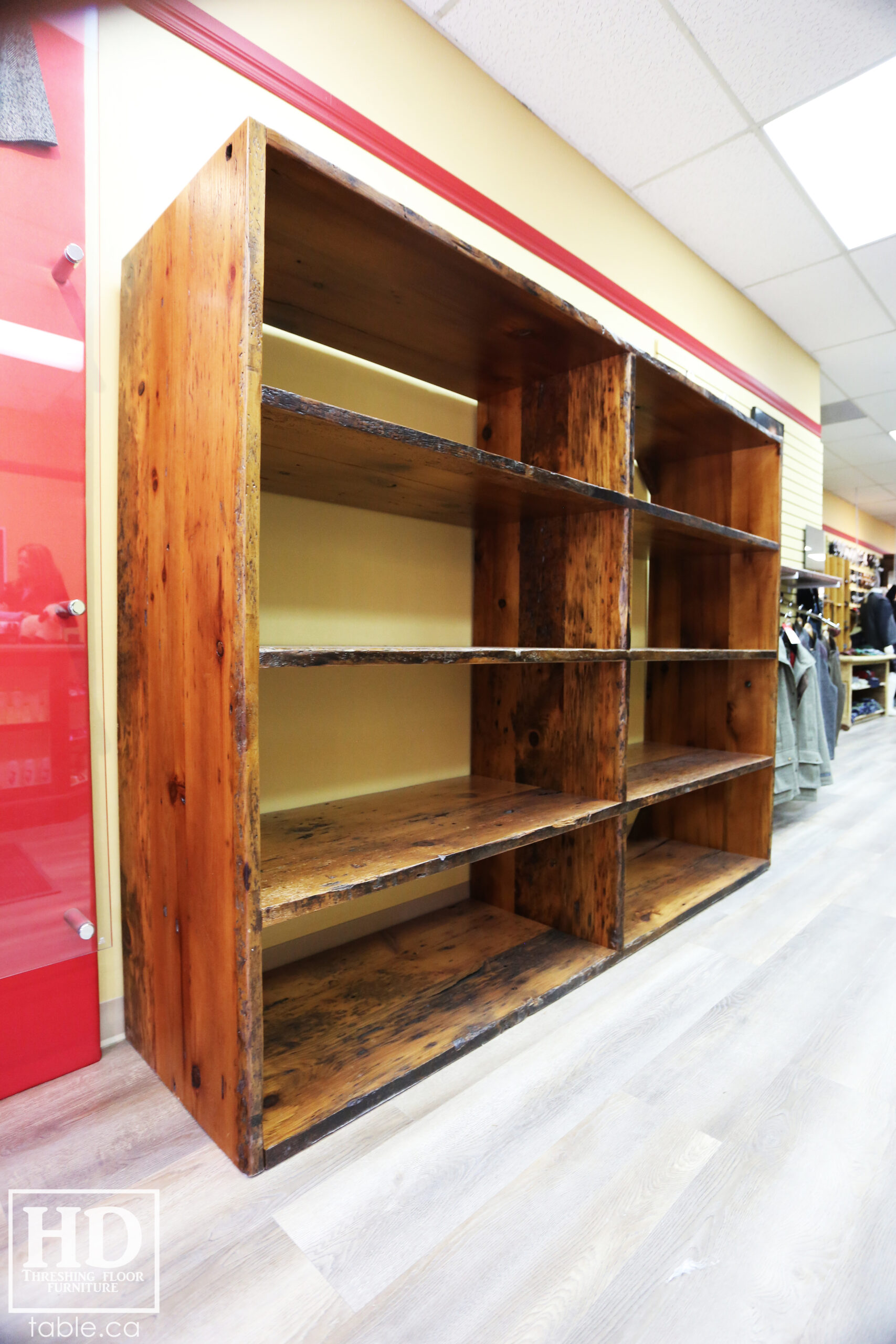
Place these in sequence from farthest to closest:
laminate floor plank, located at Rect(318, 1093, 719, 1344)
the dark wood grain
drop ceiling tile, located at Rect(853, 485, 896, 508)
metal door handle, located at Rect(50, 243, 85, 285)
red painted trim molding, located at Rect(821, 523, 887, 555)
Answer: red painted trim molding, located at Rect(821, 523, 887, 555)
drop ceiling tile, located at Rect(853, 485, 896, 508)
metal door handle, located at Rect(50, 243, 85, 285)
the dark wood grain
laminate floor plank, located at Rect(318, 1093, 719, 1344)

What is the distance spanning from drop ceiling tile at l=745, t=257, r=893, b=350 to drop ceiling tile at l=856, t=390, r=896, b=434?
3.99 ft

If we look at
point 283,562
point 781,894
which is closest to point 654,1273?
point 283,562

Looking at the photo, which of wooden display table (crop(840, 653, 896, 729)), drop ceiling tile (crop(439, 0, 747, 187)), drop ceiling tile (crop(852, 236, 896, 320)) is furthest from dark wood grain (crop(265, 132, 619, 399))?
wooden display table (crop(840, 653, 896, 729))

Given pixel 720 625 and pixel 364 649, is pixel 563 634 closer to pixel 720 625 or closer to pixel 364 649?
pixel 364 649

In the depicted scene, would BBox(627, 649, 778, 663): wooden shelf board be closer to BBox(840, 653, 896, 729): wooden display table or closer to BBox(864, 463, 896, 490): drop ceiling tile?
BBox(840, 653, 896, 729): wooden display table

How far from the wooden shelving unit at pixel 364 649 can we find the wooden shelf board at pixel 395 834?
1 centimetres

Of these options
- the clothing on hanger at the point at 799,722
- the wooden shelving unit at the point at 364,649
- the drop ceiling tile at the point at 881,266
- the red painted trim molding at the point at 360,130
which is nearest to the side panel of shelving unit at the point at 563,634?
the wooden shelving unit at the point at 364,649

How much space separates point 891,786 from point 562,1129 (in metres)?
4.45

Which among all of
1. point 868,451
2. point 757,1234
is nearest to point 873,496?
point 868,451

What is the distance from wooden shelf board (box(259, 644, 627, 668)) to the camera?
1201mm

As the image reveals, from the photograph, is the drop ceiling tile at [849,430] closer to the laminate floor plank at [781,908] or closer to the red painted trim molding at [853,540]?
the red painted trim molding at [853,540]

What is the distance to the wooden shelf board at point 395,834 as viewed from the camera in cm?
129

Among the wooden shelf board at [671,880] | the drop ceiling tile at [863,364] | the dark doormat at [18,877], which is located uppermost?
the drop ceiling tile at [863,364]

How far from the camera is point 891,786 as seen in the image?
468cm
